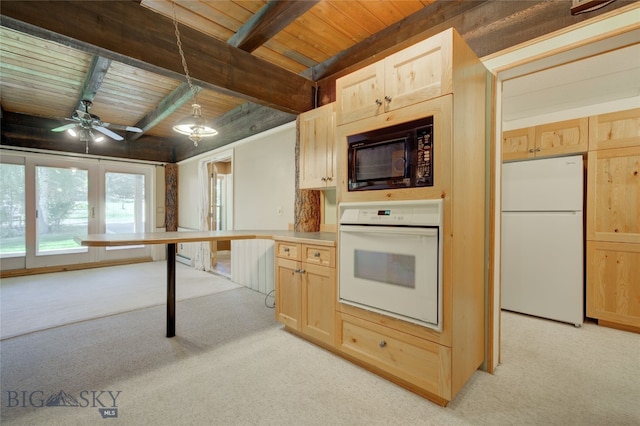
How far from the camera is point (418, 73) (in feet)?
5.42

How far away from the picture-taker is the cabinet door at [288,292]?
2420mm

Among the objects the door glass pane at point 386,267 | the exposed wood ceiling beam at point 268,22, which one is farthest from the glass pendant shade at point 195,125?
the door glass pane at point 386,267

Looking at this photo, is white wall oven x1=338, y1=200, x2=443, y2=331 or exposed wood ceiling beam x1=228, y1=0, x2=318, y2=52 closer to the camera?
white wall oven x1=338, y1=200, x2=443, y2=331

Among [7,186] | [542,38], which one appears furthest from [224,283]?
[542,38]

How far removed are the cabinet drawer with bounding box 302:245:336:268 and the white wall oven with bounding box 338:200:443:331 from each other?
0.13 m

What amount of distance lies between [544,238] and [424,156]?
234 centimetres

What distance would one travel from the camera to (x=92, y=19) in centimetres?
173

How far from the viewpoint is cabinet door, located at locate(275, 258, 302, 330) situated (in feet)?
7.94

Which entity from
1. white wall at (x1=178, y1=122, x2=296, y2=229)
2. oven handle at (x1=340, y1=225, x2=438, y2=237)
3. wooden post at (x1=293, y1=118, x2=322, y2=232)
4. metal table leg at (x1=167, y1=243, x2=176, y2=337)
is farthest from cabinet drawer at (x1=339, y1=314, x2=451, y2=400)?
white wall at (x1=178, y1=122, x2=296, y2=229)

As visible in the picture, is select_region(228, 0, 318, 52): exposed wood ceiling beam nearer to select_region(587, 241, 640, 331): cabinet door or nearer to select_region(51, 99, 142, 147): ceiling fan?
select_region(51, 99, 142, 147): ceiling fan

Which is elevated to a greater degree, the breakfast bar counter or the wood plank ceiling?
the wood plank ceiling

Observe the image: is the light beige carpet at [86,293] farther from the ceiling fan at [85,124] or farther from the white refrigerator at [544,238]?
the white refrigerator at [544,238]

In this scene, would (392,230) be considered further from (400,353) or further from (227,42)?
(227,42)

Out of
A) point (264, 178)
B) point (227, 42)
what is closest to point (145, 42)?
point (227, 42)
